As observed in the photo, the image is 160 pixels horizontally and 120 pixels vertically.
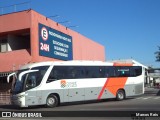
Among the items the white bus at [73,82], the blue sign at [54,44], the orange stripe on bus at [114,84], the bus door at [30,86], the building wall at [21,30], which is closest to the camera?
the bus door at [30,86]

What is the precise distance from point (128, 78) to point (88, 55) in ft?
59.1

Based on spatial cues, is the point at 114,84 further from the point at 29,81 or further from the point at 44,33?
the point at 44,33

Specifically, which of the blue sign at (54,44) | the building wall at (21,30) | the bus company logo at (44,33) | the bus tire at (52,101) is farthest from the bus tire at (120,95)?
the bus company logo at (44,33)

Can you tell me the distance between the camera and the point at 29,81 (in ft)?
70.9

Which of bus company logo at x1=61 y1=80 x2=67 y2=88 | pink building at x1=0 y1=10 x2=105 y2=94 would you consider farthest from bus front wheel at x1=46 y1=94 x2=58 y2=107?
pink building at x1=0 y1=10 x2=105 y2=94

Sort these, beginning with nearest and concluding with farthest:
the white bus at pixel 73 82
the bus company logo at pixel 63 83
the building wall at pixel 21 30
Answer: the white bus at pixel 73 82 < the bus company logo at pixel 63 83 < the building wall at pixel 21 30

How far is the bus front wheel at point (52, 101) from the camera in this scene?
22411 millimetres

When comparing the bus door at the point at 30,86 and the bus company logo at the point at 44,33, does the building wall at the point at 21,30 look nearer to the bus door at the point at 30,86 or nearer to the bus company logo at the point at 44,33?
the bus company logo at the point at 44,33

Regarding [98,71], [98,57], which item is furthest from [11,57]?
[98,57]

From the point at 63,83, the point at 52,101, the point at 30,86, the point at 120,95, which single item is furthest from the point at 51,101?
the point at 120,95

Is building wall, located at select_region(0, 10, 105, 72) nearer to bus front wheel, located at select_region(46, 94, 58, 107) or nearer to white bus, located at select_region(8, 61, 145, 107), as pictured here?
white bus, located at select_region(8, 61, 145, 107)

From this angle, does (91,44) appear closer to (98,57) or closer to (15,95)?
(98,57)

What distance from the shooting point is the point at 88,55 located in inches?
1768

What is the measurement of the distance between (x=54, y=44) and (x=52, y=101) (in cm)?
1189
